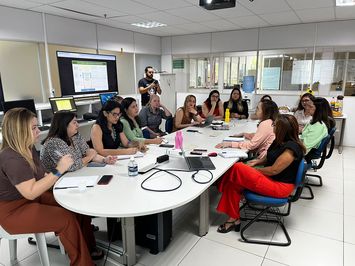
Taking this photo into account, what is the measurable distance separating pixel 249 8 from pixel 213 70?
9.63 ft

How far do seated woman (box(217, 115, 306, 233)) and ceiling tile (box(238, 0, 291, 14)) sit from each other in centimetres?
252

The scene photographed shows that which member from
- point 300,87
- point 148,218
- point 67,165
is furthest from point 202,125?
point 300,87

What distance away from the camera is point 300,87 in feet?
20.2

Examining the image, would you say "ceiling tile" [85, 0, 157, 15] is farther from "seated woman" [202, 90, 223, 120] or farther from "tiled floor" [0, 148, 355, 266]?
"tiled floor" [0, 148, 355, 266]

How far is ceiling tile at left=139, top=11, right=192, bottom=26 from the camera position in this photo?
4680 millimetres

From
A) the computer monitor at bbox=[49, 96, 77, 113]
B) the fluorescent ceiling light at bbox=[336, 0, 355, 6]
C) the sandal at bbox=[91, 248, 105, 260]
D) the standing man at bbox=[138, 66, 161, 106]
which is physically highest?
the fluorescent ceiling light at bbox=[336, 0, 355, 6]

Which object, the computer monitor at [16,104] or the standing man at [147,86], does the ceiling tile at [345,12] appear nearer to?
the standing man at [147,86]

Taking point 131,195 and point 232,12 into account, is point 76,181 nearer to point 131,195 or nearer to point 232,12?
point 131,195

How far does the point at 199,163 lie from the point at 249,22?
4343 millimetres

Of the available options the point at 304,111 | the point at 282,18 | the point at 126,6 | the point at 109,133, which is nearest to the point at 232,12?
the point at 282,18

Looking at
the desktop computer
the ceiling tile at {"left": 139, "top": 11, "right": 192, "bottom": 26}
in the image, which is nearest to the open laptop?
the desktop computer

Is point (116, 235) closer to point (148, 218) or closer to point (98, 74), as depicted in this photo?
point (148, 218)

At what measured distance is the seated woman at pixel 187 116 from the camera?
4273 mm

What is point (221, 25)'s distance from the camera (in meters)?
5.80
